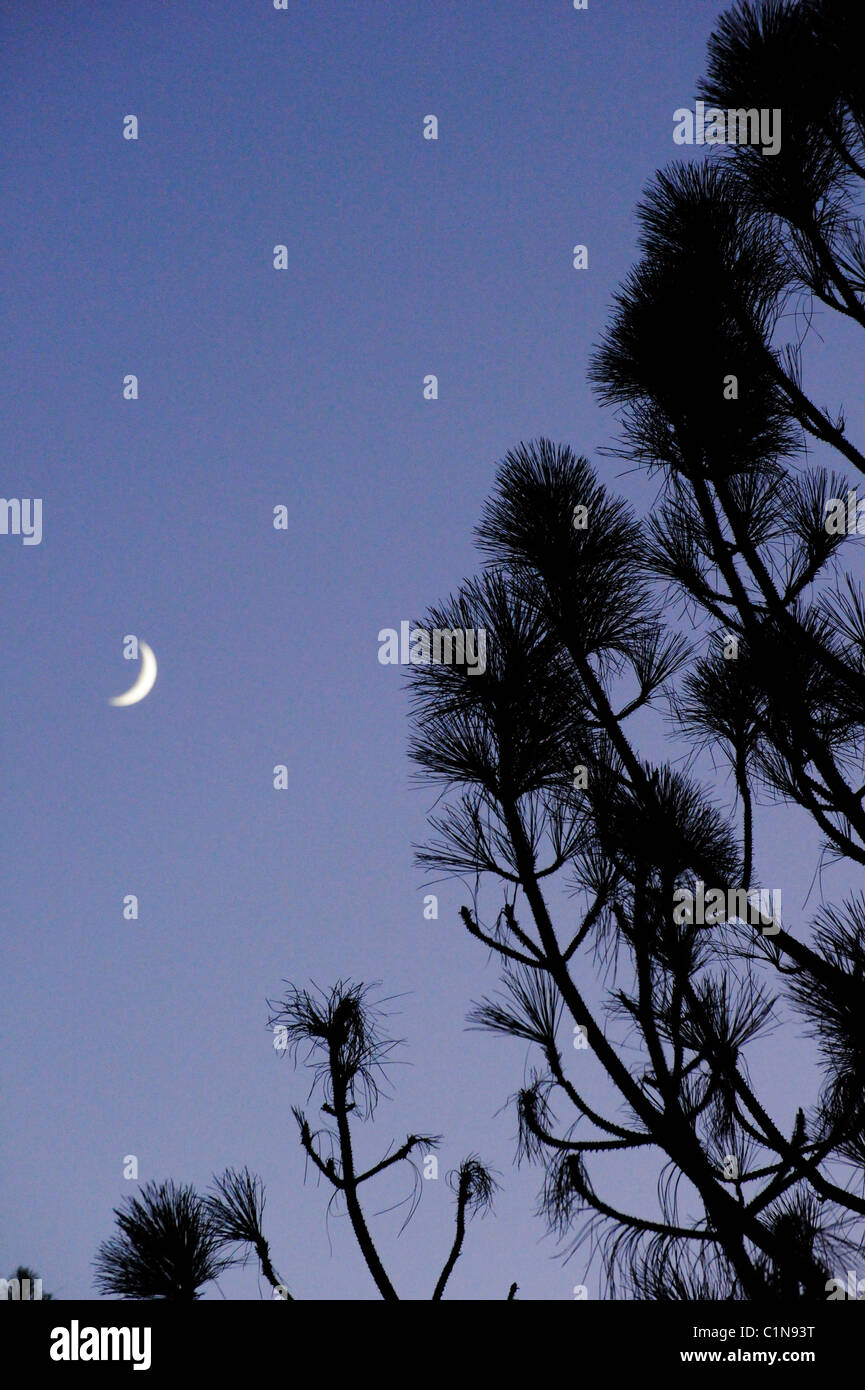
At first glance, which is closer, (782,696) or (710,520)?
(782,696)

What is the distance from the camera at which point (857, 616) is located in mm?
2164

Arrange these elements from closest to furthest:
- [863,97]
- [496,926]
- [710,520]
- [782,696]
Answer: [496,926], [782,696], [710,520], [863,97]

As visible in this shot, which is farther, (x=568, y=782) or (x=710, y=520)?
(x=710, y=520)

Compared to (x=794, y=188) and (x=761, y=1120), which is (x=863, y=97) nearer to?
(x=794, y=188)

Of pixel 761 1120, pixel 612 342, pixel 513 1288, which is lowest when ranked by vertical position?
Result: pixel 513 1288
